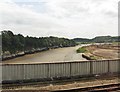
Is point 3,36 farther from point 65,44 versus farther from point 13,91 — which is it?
point 65,44

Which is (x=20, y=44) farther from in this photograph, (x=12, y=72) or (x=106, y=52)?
(x=12, y=72)

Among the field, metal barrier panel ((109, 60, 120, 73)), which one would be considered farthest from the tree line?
metal barrier panel ((109, 60, 120, 73))

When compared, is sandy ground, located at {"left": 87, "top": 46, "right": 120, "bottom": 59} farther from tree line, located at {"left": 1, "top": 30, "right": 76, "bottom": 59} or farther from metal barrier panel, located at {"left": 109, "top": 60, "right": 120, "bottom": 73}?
metal barrier panel, located at {"left": 109, "top": 60, "right": 120, "bottom": 73}

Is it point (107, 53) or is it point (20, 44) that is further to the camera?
point (20, 44)

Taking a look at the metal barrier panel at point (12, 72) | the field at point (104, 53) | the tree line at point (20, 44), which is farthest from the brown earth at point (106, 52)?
the metal barrier panel at point (12, 72)

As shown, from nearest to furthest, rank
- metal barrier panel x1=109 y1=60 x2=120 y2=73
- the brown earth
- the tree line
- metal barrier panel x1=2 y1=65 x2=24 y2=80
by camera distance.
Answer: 1. metal barrier panel x1=2 y1=65 x2=24 y2=80
2. metal barrier panel x1=109 y1=60 x2=120 y2=73
3. the brown earth
4. the tree line

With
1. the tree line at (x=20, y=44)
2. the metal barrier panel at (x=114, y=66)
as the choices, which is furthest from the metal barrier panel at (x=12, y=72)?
the tree line at (x=20, y=44)

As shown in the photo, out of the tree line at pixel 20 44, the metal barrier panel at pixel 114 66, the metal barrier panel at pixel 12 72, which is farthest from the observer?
the tree line at pixel 20 44

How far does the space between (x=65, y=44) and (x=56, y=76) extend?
180512 mm

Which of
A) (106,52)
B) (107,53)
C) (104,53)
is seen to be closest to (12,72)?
(107,53)

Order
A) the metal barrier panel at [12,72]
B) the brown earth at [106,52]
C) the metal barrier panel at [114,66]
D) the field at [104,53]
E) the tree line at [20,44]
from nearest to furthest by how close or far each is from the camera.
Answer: the metal barrier panel at [12,72] → the metal barrier panel at [114,66] → the field at [104,53] → the brown earth at [106,52] → the tree line at [20,44]

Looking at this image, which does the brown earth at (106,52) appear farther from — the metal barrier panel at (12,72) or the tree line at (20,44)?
the metal barrier panel at (12,72)

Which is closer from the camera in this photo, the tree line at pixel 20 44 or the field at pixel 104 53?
the field at pixel 104 53

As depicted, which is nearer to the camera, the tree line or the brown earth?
the brown earth
